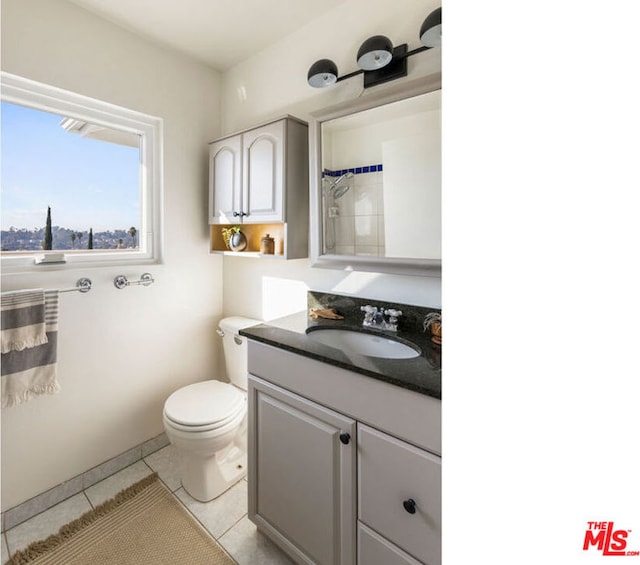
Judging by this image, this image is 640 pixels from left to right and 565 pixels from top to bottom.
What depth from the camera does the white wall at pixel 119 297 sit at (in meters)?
1.47

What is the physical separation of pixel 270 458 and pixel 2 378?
116cm

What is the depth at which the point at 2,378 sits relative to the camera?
1.37 meters

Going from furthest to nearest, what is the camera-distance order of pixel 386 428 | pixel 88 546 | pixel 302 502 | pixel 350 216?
pixel 350 216 → pixel 88 546 → pixel 302 502 → pixel 386 428

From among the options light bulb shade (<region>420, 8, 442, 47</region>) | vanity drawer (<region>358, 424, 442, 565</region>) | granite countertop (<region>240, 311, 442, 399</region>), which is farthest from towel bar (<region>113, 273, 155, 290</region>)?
light bulb shade (<region>420, 8, 442, 47</region>)

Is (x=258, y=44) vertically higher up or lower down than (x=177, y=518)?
higher up

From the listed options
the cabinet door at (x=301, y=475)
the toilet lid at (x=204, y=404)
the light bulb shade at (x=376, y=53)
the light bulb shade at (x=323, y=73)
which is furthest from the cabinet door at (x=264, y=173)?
the toilet lid at (x=204, y=404)

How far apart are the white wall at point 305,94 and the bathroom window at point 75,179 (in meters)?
0.53

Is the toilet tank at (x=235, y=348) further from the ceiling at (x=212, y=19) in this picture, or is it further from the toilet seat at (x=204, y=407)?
the ceiling at (x=212, y=19)

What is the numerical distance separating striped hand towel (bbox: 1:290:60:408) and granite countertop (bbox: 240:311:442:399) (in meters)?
0.89

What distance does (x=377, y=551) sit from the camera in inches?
A: 39.4
